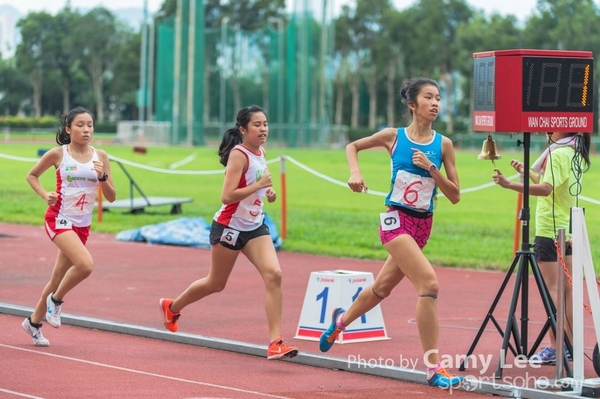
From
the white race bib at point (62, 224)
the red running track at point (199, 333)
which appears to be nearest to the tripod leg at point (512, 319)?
the red running track at point (199, 333)

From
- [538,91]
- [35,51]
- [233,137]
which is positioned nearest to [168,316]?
[233,137]

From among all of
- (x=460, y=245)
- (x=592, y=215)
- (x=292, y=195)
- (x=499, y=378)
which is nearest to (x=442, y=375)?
(x=499, y=378)

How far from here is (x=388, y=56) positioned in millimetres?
111000

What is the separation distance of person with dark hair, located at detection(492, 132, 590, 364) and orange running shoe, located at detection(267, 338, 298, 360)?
5.94 ft

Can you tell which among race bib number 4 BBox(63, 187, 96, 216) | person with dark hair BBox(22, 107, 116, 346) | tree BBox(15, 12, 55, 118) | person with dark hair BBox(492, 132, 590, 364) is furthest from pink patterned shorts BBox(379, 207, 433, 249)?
tree BBox(15, 12, 55, 118)

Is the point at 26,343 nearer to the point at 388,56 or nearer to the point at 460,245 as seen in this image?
the point at 460,245

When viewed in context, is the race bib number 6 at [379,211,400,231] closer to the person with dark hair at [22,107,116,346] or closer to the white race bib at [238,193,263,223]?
the white race bib at [238,193,263,223]

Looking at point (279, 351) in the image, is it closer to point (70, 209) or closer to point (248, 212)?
point (248, 212)

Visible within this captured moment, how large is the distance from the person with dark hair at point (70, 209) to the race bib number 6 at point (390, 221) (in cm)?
247

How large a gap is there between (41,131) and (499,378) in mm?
88970

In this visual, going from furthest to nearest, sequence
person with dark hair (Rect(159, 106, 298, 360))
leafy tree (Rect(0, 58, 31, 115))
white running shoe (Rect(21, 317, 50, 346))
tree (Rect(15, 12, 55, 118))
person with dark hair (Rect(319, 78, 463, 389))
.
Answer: leafy tree (Rect(0, 58, 31, 115)), tree (Rect(15, 12, 55, 118)), white running shoe (Rect(21, 317, 50, 346)), person with dark hair (Rect(159, 106, 298, 360)), person with dark hair (Rect(319, 78, 463, 389))

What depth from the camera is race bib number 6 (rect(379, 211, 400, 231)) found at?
8438 mm

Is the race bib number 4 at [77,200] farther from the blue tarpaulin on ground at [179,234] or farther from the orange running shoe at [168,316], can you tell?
the blue tarpaulin on ground at [179,234]

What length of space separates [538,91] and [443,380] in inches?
83.5
